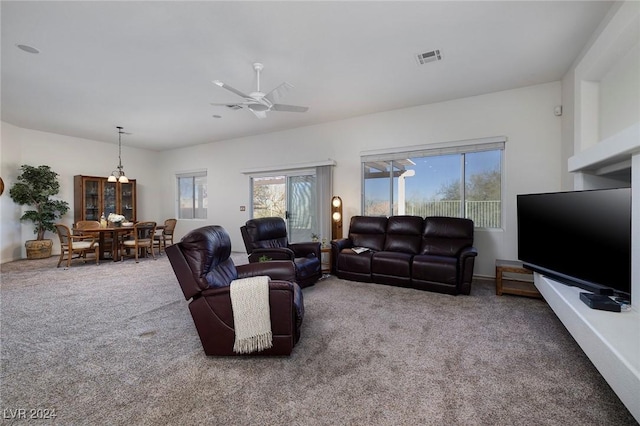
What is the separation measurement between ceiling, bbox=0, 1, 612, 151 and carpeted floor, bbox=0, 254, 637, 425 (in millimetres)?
2893

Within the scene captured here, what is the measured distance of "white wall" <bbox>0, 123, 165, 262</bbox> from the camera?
565 cm

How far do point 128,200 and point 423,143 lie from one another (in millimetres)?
7588

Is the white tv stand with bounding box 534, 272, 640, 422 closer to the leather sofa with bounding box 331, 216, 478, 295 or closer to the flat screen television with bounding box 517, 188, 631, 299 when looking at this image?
the flat screen television with bounding box 517, 188, 631, 299

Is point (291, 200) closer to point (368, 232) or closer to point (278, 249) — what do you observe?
point (368, 232)

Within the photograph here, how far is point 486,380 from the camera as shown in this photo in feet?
6.11

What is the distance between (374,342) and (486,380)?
829mm

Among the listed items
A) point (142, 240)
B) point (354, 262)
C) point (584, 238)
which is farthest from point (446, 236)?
point (142, 240)

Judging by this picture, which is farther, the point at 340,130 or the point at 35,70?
the point at 340,130

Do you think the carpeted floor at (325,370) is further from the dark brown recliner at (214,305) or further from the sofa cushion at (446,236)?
the sofa cushion at (446,236)

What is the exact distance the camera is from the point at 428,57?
10.7 feet

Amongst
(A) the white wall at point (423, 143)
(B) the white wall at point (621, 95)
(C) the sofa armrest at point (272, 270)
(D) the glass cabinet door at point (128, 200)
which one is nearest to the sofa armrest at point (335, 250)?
(A) the white wall at point (423, 143)

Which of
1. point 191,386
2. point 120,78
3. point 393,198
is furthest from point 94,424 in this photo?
point 393,198

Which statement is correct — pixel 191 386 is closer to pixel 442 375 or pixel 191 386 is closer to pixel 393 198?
pixel 442 375

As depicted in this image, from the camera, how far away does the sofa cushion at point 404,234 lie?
4.34 metres
